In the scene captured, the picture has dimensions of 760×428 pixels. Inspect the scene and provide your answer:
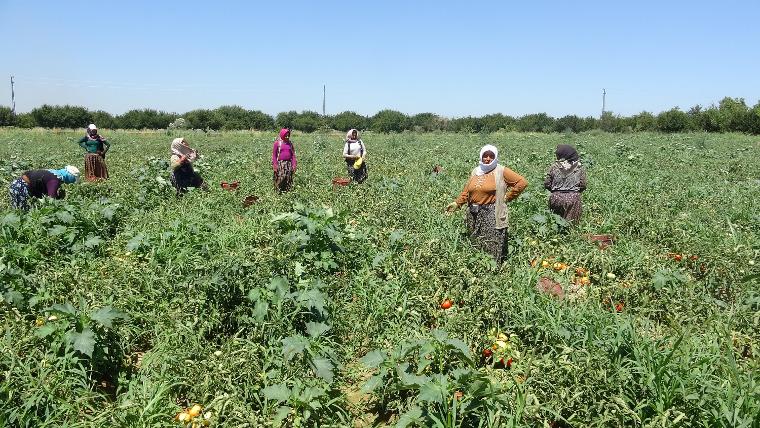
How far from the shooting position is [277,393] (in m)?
2.84

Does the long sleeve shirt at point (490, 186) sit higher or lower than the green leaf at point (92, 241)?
higher

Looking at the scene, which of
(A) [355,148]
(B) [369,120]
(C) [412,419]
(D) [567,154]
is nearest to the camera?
(C) [412,419]

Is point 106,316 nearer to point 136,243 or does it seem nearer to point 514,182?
point 136,243

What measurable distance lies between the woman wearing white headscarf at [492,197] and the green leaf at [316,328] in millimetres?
2476

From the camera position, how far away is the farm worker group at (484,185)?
5.45 meters

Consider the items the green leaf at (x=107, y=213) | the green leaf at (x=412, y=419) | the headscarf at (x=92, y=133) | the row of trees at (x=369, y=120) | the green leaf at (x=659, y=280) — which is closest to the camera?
the green leaf at (x=412, y=419)

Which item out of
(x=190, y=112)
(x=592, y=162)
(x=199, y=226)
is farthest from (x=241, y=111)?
(x=199, y=226)

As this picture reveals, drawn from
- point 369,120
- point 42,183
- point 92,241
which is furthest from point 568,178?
point 369,120

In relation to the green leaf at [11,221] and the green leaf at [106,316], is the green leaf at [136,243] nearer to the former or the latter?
the green leaf at [11,221]

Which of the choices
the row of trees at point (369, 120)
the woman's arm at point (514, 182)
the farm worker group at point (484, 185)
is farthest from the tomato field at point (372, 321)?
the row of trees at point (369, 120)

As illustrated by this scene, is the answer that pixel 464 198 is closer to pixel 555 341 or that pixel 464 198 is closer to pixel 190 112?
pixel 555 341

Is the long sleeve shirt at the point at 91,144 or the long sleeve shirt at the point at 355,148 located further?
the long sleeve shirt at the point at 91,144

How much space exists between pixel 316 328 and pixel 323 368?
0.47 m

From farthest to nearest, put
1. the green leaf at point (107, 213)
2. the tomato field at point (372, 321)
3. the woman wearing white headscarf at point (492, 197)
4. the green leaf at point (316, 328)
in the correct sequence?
the green leaf at point (107, 213) < the woman wearing white headscarf at point (492, 197) < the green leaf at point (316, 328) < the tomato field at point (372, 321)
